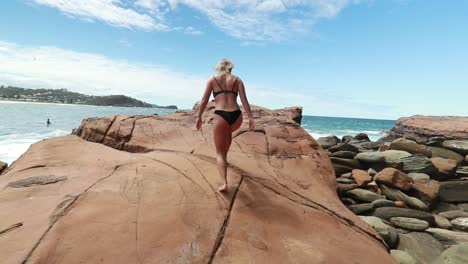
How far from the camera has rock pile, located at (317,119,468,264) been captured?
544cm

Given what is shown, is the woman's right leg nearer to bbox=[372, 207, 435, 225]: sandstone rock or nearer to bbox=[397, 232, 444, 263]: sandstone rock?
bbox=[397, 232, 444, 263]: sandstone rock

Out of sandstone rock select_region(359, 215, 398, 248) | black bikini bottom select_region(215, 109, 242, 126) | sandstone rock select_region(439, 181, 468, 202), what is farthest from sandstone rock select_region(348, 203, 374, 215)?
black bikini bottom select_region(215, 109, 242, 126)

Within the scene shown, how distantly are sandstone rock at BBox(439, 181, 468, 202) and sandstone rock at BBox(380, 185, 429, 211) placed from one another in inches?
43.9

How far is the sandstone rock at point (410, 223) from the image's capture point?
19.9ft

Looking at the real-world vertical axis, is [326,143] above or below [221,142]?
below

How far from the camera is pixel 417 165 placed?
8.94 m

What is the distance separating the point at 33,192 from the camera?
13.2 feet

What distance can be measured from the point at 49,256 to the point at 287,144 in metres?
4.38

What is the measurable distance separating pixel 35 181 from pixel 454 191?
28.0 feet

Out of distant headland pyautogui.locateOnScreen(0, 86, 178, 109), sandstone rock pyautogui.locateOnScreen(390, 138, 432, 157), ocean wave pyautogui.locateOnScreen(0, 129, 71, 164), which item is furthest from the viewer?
distant headland pyautogui.locateOnScreen(0, 86, 178, 109)

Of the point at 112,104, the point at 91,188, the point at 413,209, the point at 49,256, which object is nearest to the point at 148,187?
the point at 91,188

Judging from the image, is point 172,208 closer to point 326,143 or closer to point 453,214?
point 453,214

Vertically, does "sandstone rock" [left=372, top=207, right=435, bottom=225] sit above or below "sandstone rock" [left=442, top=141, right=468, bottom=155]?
below

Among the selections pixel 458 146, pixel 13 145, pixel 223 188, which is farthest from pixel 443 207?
pixel 13 145
